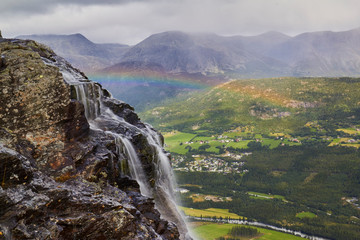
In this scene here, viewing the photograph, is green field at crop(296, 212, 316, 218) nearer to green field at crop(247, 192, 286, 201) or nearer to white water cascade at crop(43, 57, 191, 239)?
green field at crop(247, 192, 286, 201)

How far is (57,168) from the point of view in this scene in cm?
1881

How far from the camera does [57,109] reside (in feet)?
66.4

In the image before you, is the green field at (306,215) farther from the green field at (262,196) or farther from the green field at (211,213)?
the green field at (211,213)

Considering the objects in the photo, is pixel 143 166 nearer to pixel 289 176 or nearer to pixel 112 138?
pixel 112 138

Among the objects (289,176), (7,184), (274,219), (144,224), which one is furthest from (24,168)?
(289,176)

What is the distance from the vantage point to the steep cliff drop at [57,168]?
15305mm

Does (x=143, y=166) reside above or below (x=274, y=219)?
above

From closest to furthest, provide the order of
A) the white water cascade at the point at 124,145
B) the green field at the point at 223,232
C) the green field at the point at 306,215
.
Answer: the white water cascade at the point at 124,145, the green field at the point at 223,232, the green field at the point at 306,215

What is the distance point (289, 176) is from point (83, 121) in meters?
174

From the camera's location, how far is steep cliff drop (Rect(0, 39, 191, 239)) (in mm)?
15305

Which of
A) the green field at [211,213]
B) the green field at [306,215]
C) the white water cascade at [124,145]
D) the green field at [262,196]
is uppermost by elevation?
the white water cascade at [124,145]

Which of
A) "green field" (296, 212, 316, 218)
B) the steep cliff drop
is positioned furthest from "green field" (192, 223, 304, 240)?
the steep cliff drop

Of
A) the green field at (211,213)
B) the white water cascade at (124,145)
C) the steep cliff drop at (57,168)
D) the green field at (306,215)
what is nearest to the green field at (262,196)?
the green field at (306,215)

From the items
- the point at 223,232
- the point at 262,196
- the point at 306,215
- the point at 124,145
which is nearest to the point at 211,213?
the point at 223,232
